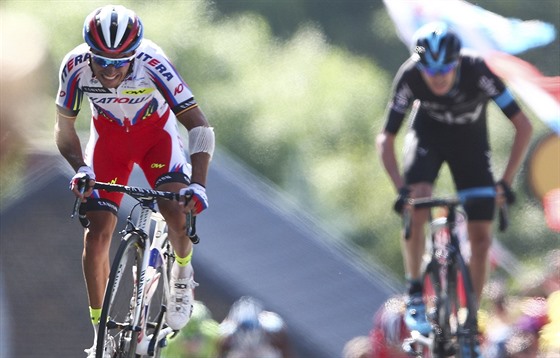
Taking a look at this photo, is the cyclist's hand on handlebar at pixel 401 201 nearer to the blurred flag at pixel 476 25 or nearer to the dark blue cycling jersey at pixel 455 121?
the dark blue cycling jersey at pixel 455 121

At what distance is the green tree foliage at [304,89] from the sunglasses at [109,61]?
525cm

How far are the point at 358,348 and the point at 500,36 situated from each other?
11.0ft

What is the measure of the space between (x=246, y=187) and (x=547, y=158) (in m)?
2.73

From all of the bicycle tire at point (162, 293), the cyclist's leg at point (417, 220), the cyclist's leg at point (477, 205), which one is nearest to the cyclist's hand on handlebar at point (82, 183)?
the bicycle tire at point (162, 293)

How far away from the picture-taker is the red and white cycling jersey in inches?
251

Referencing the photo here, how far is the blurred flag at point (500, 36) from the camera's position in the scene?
10.8 meters

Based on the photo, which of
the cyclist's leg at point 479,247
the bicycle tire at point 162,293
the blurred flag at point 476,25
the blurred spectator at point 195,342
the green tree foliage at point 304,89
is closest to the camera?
the bicycle tire at point 162,293

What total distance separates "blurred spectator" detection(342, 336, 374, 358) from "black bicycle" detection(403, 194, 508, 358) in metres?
2.30

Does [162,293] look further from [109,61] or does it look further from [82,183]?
[109,61]

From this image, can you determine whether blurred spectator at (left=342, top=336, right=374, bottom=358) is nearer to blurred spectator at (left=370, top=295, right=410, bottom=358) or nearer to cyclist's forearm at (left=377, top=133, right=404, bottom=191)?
blurred spectator at (left=370, top=295, right=410, bottom=358)

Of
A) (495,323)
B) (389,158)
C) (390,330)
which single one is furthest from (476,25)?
(389,158)

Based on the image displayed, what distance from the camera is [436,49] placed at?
638cm

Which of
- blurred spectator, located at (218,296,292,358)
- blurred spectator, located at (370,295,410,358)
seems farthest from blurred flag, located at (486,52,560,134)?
blurred spectator, located at (218,296,292,358)

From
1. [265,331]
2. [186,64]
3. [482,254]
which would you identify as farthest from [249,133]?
[482,254]
